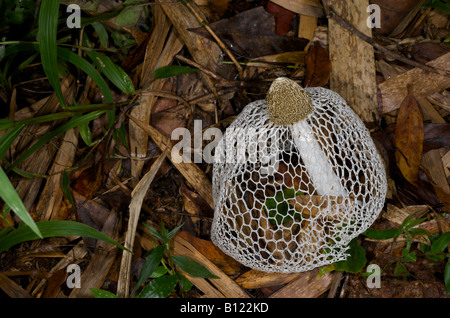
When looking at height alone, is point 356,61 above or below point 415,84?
above

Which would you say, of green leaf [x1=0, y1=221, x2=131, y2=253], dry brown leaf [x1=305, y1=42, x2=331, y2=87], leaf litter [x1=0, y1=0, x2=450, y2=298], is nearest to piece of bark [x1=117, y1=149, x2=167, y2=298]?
leaf litter [x1=0, y1=0, x2=450, y2=298]

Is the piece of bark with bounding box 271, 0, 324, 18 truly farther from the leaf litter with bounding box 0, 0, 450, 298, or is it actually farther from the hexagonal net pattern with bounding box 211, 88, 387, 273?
the hexagonal net pattern with bounding box 211, 88, 387, 273

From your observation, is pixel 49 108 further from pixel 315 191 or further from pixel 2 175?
pixel 315 191

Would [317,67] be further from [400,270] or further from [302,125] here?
[400,270]

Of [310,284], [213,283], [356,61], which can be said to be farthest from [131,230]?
[356,61]

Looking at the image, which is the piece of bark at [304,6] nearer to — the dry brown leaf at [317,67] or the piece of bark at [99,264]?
the dry brown leaf at [317,67]
